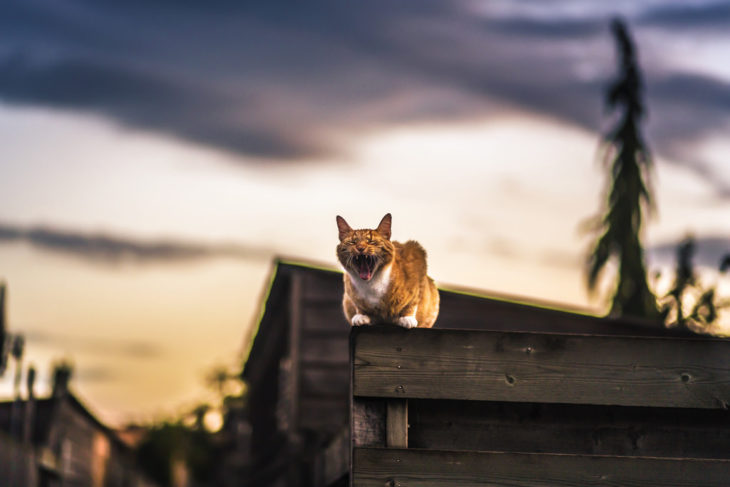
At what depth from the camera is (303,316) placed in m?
13.1

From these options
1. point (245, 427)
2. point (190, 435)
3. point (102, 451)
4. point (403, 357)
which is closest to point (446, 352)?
point (403, 357)

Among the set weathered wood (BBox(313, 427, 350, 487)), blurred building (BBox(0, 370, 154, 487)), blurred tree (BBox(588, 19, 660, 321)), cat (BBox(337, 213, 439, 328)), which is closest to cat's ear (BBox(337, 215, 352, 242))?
cat (BBox(337, 213, 439, 328))

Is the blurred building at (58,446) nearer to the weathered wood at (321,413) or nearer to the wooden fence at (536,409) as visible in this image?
the weathered wood at (321,413)

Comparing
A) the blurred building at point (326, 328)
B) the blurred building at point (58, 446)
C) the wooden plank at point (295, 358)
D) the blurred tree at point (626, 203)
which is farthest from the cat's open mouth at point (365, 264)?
the blurred tree at point (626, 203)

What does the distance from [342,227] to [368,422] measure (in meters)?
1.49

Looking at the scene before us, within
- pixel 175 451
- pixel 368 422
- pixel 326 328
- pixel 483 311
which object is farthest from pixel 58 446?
pixel 175 451

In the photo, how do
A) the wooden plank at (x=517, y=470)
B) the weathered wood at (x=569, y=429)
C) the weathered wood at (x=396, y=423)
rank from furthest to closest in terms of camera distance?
the weathered wood at (x=569, y=429), the weathered wood at (x=396, y=423), the wooden plank at (x=517, y=470)

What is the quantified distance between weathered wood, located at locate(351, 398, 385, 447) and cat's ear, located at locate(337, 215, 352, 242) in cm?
133

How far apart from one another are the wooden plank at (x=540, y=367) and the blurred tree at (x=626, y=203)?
19.1 metres

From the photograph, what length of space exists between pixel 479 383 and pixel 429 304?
4.85ft

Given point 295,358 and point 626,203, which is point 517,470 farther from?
point 626,203

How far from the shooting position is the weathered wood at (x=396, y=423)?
13.8 feet

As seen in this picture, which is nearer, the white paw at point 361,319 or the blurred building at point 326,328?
the white paw at point 361,319

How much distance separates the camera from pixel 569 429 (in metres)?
4.48
